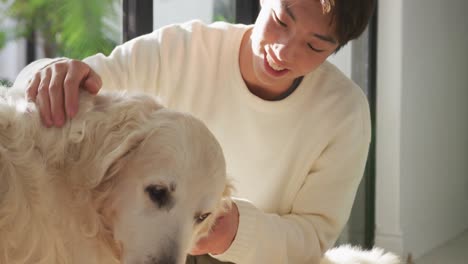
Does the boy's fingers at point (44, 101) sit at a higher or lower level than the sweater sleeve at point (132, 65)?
higher

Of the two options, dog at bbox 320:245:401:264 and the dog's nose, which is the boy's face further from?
the dog's nose

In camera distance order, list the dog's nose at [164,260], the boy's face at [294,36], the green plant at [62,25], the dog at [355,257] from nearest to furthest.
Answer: the dog's nose at [164,260]
the boy's face at [294,36]
the dog at [355,257]
the green plant at [62,25]

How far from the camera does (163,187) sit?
95 cm

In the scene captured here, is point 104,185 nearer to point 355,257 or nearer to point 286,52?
point 286,52

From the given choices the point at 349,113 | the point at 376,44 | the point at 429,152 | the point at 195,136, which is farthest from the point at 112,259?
the point at 429,152

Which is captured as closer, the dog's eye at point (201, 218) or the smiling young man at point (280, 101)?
the dog's eye at point (201, 218)

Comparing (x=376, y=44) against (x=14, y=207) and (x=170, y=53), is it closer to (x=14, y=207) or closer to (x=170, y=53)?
(x=170, y=53)

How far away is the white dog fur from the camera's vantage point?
3.05ft

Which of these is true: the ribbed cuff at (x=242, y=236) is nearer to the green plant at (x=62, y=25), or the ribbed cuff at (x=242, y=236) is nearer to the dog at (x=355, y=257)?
the dog at (x=355, y=257)

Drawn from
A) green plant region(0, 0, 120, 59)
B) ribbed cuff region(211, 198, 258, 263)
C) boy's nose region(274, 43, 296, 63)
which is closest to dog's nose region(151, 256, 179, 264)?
ribbed cuff region(211, 198, 258, 263)

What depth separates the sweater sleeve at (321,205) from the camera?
57.4 inches

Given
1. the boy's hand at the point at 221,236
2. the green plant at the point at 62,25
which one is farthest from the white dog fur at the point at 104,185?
the green plant at the point at 62,25

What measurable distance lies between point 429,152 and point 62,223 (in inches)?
120

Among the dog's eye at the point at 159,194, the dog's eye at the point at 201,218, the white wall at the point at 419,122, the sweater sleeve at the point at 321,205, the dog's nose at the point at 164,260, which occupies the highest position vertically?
the dog's eye at the point at 159,194
